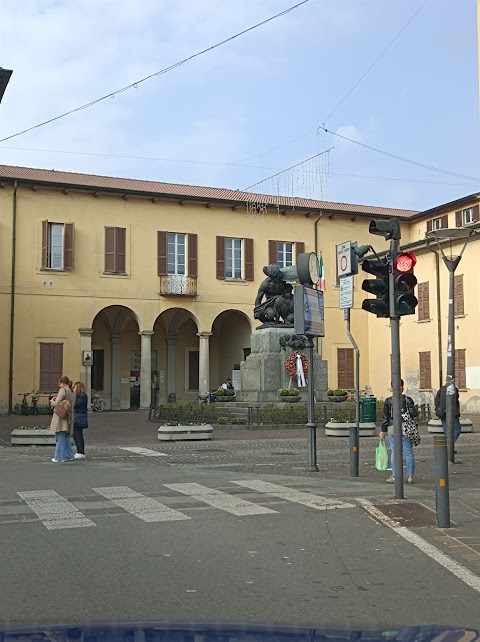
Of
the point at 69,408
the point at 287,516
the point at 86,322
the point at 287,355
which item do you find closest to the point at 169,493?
the point at 287,516

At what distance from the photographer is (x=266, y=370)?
26.4m

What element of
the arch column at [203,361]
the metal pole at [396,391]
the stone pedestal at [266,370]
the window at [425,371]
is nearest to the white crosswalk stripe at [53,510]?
the metal pole at [396,391]

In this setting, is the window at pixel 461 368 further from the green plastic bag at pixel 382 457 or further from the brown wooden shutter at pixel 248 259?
the green plastic bag at pixel 382 457

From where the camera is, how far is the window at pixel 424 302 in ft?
129

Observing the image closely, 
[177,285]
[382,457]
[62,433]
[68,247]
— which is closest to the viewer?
[382,457]

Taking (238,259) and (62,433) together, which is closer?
(62,433)

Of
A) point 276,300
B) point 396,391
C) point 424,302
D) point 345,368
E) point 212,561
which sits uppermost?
point 424,302

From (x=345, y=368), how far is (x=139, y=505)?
Answer: 3266 cm

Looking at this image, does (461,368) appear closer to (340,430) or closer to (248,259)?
(248,259)

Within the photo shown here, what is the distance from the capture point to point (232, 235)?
40.8m

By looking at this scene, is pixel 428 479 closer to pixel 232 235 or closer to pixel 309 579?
pixel 309 579

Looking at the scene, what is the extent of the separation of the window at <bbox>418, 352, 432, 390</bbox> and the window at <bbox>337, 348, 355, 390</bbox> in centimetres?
390

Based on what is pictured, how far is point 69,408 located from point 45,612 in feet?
35.0

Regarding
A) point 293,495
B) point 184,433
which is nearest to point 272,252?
point 184,433
